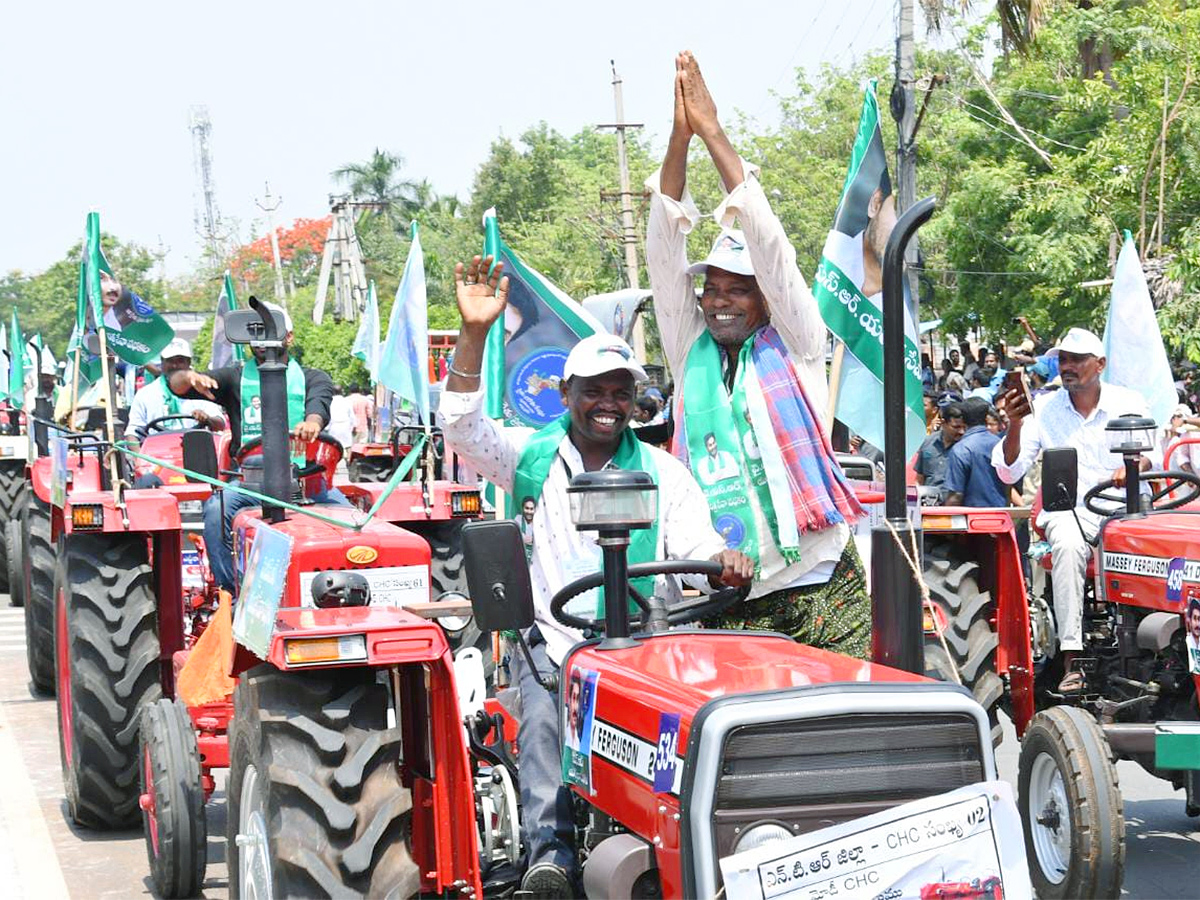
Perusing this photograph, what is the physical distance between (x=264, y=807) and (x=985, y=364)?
2383 centimetres

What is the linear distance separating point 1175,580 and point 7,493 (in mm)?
12056

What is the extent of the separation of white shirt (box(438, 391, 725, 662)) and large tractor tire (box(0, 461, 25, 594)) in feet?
39.6

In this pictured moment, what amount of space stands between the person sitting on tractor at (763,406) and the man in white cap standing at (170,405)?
5.39 metres

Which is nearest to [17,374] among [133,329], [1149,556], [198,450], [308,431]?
[133,329]

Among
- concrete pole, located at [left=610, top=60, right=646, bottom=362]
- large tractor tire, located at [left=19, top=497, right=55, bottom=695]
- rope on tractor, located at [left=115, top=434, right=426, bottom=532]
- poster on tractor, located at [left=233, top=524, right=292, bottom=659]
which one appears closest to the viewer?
poster on tractor, located at [left=233, top=524, right=292, bottom=659]

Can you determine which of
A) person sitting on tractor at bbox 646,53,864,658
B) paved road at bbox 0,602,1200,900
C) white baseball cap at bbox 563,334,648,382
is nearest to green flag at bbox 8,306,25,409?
paved road at bbox 0,602,1200,900

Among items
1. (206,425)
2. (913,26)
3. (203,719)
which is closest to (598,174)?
(913,26)

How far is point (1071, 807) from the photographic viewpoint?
628cm

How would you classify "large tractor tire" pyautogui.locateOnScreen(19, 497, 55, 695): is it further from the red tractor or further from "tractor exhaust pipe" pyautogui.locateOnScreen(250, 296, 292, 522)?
the red tractor

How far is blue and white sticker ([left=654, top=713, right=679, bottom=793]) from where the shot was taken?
11.8 ft

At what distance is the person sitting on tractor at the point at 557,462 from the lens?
15.5ft

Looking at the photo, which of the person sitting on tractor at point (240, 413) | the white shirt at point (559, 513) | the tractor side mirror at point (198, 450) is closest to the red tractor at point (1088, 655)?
the white shirt at point (559, 513)

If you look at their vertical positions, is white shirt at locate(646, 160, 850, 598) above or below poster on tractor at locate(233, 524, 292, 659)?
above

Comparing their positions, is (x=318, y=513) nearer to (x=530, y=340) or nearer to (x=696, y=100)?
(x=696, y=100)
